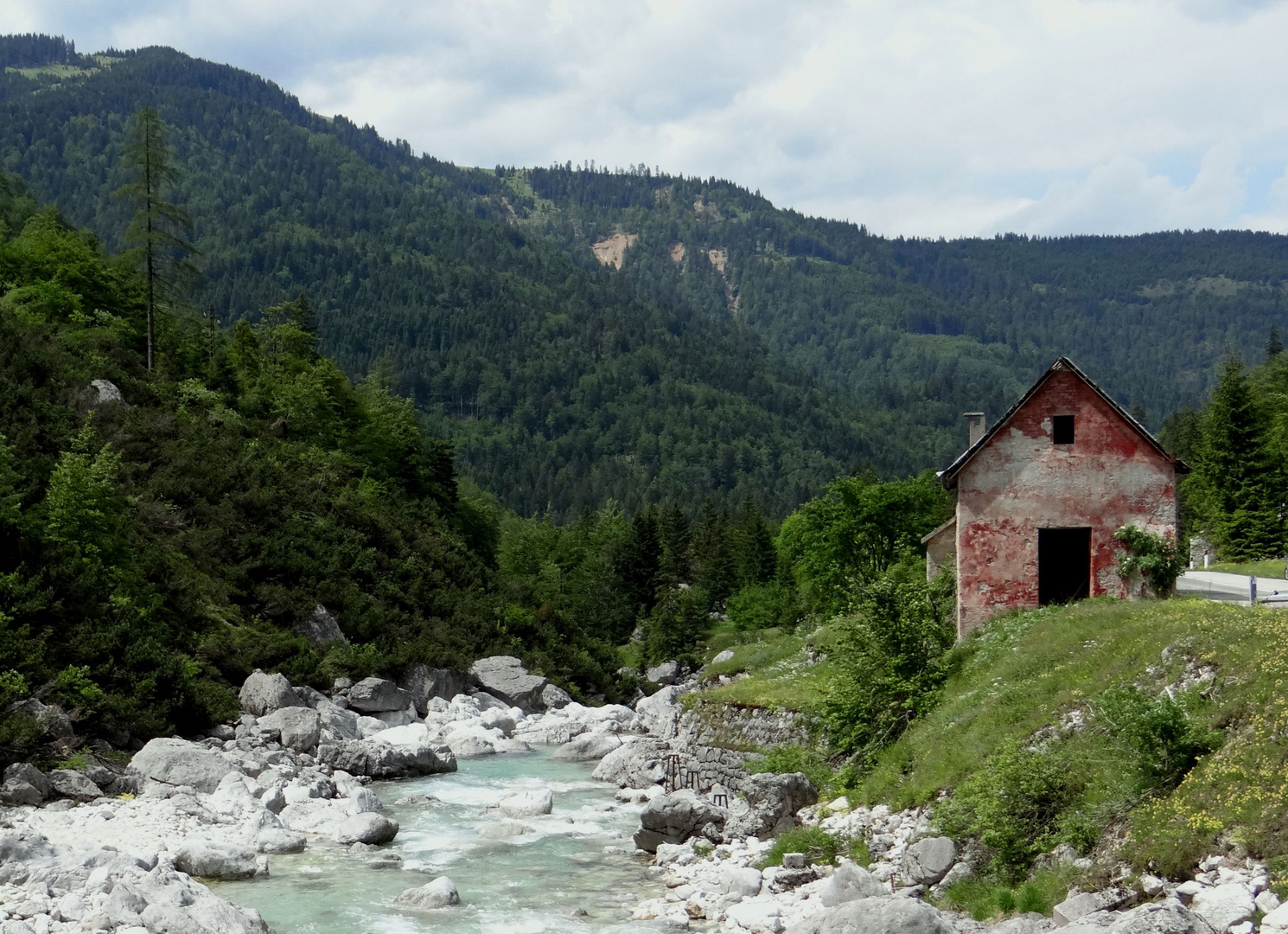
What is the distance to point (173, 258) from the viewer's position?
2495 inches

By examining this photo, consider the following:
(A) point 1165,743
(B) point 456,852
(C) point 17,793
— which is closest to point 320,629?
(C) point 17,793

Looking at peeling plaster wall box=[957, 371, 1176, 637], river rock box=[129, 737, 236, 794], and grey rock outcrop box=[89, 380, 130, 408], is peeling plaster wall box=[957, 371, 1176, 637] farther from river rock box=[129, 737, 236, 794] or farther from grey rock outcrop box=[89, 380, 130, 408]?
grey rock outcrop box=[89, 380, 130, 408]

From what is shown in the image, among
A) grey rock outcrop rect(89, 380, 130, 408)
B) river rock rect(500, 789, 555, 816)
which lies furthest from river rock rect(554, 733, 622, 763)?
grey rock outcrop rect(89, 380, 130, 408)

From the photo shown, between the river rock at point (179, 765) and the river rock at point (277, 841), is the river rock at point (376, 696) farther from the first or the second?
the river rock at point (277, 841)

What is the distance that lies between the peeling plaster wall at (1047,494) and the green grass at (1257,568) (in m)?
20.1

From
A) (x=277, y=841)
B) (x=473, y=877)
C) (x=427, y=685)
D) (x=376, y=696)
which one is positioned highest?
(x=277, y=841)

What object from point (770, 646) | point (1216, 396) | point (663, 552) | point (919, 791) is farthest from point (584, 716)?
point (663, 552)

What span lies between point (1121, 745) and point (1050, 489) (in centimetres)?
1324

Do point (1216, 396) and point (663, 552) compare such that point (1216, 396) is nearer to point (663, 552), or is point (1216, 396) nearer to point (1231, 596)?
point (1231, 596)

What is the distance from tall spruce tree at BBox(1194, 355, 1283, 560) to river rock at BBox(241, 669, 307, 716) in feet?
168

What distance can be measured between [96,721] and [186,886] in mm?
14080

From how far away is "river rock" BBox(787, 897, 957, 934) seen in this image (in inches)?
584

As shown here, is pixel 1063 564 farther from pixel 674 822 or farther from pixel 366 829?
pixel 366 829

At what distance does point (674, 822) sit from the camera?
24.4 metres
